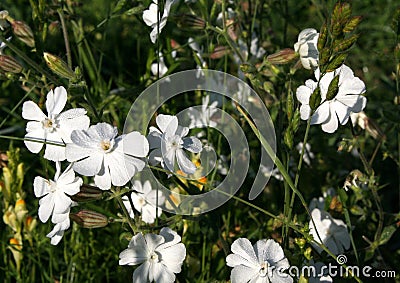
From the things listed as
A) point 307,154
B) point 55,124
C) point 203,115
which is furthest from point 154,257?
point 307,154

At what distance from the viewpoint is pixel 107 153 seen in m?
0.99

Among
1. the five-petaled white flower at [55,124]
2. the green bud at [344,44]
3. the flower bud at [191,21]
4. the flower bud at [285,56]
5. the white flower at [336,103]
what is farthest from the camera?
the flower bud at [191,21]

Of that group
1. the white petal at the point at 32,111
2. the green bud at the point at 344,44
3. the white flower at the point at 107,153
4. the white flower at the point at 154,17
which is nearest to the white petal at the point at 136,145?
the white flower at the point at 107,153

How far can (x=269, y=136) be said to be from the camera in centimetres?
132

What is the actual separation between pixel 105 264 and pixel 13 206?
9.8 inches

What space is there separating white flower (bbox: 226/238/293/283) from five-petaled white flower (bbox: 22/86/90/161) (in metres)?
0.32

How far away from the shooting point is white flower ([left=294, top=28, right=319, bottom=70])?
1.26 meters

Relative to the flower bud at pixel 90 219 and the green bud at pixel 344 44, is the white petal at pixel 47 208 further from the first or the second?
the green bud at pixel 344 44

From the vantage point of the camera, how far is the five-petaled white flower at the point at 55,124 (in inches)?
41.6

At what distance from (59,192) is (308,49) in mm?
554

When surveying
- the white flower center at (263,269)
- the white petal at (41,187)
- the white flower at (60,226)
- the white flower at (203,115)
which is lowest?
the white flower center at (263,269)

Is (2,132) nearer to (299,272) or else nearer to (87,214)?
(87,214)

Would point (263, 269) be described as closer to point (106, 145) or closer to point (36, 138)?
point (106, 145)

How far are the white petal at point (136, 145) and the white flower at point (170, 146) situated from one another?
0.06m
